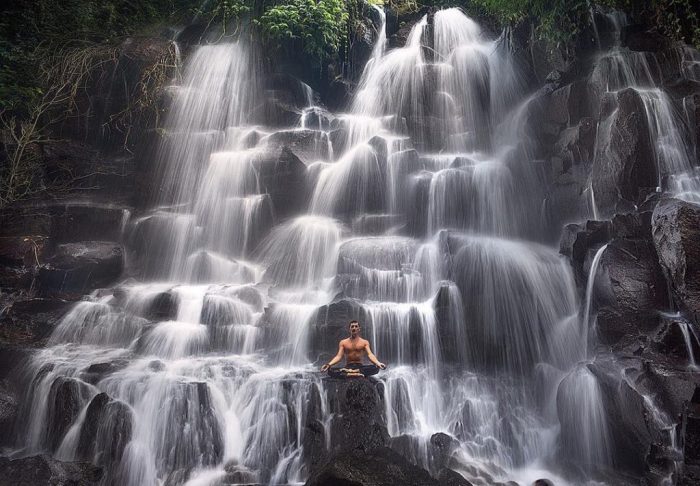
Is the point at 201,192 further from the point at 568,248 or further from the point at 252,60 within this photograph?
the point at 568,248

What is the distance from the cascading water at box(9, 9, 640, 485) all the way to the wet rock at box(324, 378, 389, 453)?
27cm

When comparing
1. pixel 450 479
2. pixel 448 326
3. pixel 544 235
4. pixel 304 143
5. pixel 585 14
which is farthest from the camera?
pixel 304 143

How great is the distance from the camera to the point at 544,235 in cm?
1220

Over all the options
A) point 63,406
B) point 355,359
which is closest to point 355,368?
point 355,359

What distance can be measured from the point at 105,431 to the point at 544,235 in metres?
10.5

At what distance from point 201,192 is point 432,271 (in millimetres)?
7962

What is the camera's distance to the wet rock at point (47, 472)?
621cm

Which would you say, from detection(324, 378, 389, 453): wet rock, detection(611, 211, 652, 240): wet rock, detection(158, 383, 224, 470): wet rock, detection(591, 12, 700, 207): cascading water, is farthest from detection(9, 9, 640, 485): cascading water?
detection(591, 12, 700, 207): cascading water

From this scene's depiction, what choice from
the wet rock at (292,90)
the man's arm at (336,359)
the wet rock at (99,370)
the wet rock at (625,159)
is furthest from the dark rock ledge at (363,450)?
the wet rock at (292,90)

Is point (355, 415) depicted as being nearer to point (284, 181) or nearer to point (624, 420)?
point (624, 420)

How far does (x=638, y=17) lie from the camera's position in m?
12.6

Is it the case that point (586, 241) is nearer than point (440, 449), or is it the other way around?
point (440, 449)

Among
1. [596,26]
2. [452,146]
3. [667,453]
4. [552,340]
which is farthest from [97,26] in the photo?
[667,453]

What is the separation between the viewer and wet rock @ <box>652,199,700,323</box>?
24.1 ft
